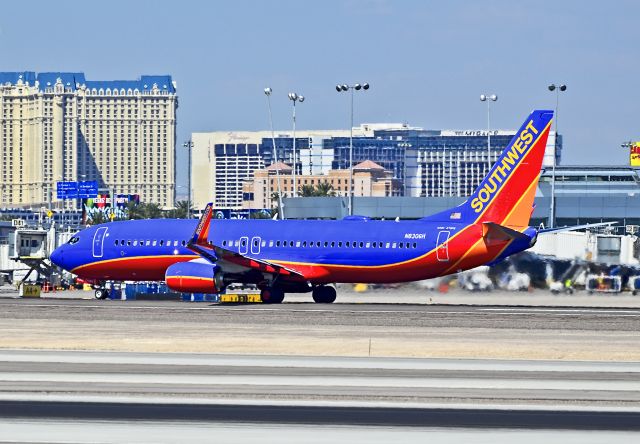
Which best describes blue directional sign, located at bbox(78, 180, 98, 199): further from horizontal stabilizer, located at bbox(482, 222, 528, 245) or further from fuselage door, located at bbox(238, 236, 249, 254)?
horizontal stabilizer, located at bbox(482, 222, 528, 245)

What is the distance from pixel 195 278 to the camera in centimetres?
5972

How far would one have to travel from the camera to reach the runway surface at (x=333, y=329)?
40.2m

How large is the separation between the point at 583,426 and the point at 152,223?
139 ft

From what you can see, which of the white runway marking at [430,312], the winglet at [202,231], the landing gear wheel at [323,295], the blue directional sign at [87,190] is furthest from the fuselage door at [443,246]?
the blue directional sign at [87,190]

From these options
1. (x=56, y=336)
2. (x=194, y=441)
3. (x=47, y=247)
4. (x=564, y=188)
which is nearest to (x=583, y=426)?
(x=194, y=441)

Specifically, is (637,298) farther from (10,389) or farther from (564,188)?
(564,188)

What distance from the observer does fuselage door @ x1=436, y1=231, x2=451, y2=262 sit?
59688 mm

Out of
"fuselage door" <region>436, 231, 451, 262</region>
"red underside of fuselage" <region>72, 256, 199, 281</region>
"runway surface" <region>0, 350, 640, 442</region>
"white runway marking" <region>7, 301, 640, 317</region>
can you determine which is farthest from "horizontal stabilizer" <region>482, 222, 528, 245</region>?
"runway surface" <region>0, 350, 640, 442</region>

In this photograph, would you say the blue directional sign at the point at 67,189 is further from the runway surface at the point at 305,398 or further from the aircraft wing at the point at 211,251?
the runway surface at the point at 305,398

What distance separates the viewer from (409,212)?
5640 inches

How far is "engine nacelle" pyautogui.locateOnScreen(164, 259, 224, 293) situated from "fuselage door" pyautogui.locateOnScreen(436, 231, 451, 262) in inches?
388

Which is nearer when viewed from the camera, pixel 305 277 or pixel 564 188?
pixel 305 277

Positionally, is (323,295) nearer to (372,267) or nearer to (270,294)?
(270,294)

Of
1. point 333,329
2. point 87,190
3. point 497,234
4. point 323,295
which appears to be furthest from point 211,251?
point 87,190
